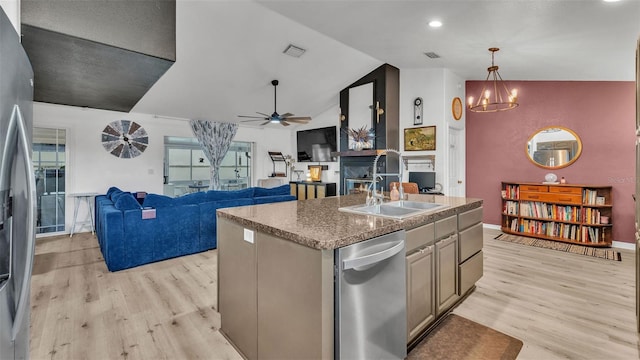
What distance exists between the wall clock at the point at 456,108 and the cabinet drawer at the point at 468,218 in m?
3.05

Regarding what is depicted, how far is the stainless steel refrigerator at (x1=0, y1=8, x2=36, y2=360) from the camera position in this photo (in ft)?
2.75

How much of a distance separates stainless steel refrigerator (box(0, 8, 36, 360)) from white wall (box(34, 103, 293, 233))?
5.61m

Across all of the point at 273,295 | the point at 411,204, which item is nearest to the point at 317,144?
the point at 411,204

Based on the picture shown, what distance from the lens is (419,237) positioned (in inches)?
72.4

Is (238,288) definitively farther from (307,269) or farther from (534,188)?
(534,188)

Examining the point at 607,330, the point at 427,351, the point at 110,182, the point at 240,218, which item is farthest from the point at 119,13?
the point at 110,182

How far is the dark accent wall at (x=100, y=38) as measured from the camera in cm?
167

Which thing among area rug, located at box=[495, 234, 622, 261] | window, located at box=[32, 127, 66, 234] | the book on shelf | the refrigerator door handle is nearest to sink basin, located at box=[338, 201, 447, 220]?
the refrigerator door handle

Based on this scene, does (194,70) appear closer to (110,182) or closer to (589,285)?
(110,182)

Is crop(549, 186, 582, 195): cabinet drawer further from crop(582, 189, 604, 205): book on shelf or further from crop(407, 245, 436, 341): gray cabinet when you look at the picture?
crop(407, 245, 436, 341): gray cabinet

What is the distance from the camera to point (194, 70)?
4.73 m

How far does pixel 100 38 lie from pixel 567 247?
578 cm

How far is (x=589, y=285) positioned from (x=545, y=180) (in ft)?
7.60

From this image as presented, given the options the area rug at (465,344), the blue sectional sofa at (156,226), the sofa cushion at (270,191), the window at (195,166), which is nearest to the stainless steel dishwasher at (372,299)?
the area rug at (465,344)
